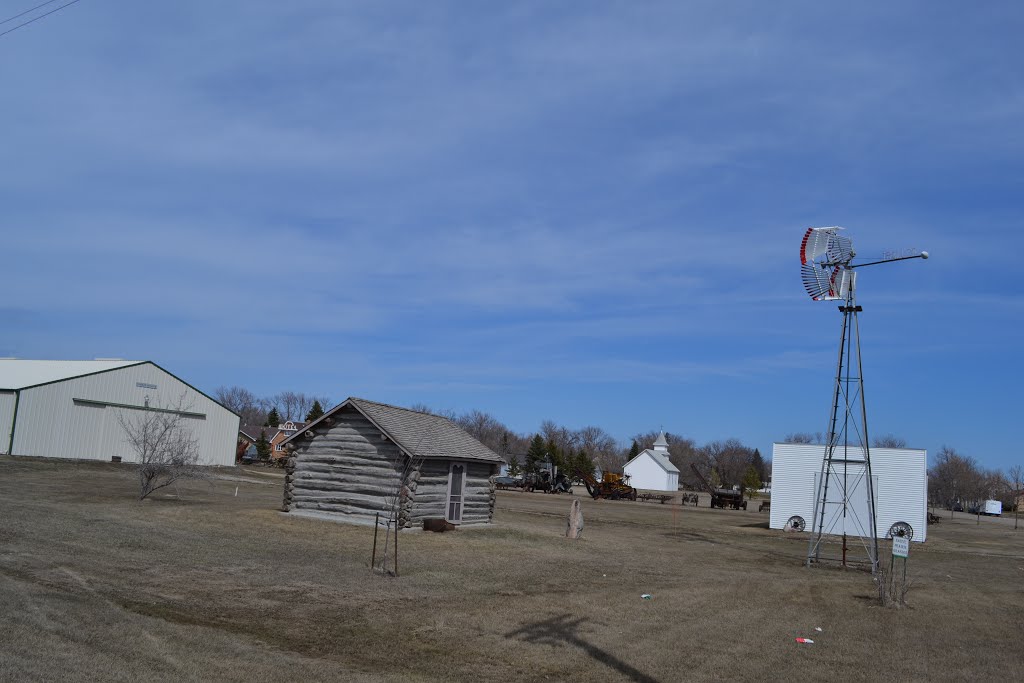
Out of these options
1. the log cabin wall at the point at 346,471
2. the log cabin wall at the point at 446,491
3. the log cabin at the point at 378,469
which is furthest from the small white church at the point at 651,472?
the log cabin wall at the point at 346,471

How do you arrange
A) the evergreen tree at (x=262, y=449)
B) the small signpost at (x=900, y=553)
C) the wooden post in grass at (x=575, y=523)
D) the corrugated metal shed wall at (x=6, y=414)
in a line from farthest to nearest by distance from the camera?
the evergreen tree at (x=262, y=449)
the corrugated metal shed wall at (x=6, y=414)
the wooden post in grass at (x=575, y=523)
the small signpost at (x=900, y=553)

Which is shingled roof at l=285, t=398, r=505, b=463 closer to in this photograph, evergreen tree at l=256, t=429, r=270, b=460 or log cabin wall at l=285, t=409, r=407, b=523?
log cabin wall at l=285, t=409, r=407, b=523

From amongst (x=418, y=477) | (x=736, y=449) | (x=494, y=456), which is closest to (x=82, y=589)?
(x=418, y=477)

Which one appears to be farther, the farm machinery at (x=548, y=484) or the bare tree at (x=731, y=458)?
the bare tree at (x=731, y=458)

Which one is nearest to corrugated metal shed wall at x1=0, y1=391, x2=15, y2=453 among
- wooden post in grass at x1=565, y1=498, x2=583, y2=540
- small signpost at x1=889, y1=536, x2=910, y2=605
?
wooden post in grass at x1=565, y1=498, x2=583, y2=540

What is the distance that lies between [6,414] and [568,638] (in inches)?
1788

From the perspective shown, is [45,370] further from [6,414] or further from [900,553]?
[900,553]

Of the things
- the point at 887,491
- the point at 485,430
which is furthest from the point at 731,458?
the point at 887,491

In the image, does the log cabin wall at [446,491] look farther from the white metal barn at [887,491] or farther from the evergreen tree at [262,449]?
the evergreen tree at [262,449]

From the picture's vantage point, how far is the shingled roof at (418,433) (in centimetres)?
2608

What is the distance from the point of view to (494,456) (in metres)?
29.8

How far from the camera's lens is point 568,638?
39.8 feet

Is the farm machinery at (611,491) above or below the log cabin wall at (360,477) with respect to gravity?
below

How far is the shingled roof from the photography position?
26.1 metres
